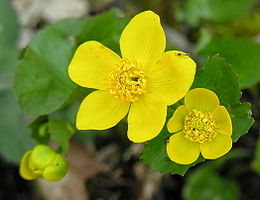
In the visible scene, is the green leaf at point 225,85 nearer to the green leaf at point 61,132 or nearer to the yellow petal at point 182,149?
the yellow petal at point 182,149

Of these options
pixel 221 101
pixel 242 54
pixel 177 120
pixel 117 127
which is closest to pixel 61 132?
pixel 177 120

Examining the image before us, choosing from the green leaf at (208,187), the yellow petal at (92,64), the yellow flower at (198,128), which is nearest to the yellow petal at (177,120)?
the yellow flower at (198,128)

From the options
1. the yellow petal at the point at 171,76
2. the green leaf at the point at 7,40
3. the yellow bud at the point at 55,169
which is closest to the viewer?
the yellow petal at the point at 171,76

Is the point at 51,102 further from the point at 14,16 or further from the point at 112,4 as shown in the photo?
the point at 112,4

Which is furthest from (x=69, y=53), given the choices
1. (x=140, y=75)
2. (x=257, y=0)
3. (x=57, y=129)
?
(x=257, y=0)

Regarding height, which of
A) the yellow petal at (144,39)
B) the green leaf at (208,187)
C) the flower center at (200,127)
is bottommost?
the green leaf at (208,187)

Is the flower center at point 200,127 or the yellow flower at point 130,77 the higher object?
the yellow flower at point 130,77

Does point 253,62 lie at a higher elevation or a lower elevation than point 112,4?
higher
